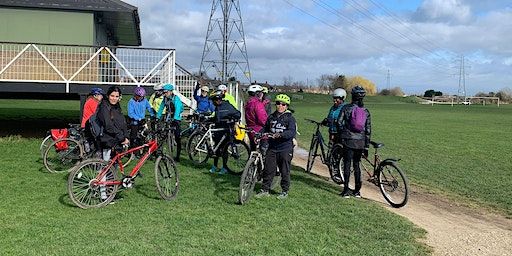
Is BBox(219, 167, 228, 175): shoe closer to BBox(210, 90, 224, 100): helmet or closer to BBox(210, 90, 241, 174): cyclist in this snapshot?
BBox(210, 90, 241, 174): cyclist

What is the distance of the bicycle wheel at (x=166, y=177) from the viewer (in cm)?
748

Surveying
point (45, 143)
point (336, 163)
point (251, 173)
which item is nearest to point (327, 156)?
point (336, 163)

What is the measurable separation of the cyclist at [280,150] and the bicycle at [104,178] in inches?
56.1

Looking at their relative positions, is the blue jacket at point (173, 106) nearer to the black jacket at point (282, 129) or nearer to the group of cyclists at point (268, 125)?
the group of cyclists at point (268, 125)

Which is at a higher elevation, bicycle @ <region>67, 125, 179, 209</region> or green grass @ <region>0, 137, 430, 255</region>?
bicycle @ <region>67, 125, 179, 209</region>

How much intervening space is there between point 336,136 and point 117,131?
12.9 ft

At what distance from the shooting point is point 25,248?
17.2ft

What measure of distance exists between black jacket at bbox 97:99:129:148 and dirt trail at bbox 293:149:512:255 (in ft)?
13.3

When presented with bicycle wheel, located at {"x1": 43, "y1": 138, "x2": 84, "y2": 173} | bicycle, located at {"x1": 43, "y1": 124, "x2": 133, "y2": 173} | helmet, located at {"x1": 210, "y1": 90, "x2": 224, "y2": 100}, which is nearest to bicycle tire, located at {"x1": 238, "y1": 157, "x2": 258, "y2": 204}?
helmet, located at {"x1": 210, "y1": 90, "x2": 224, "y2": 100}

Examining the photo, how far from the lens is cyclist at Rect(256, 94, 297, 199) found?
800 centimetres

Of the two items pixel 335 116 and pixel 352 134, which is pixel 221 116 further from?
pixel 352 134

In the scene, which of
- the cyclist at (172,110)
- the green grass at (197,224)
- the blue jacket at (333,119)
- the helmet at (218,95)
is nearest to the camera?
the green grass at (197,224)

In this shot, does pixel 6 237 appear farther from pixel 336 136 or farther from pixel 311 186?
pixel 336 136

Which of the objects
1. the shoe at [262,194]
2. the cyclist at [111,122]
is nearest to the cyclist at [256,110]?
the shoe at [262,194]
